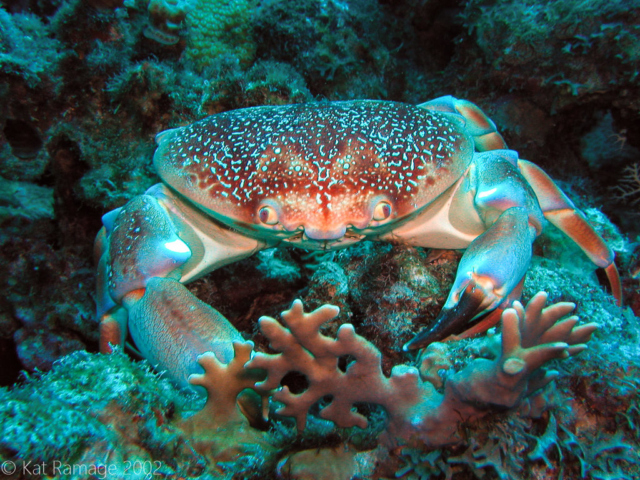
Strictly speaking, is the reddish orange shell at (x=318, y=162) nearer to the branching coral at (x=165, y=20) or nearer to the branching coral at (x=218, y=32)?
the branching coral at (x=165, y=20)

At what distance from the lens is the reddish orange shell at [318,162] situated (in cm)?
214

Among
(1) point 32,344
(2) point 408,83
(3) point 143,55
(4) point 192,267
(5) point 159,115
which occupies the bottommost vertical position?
(1) point 32,344

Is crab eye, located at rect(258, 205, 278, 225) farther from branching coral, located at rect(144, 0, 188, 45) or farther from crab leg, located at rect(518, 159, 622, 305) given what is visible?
branching coral, located at rect(144, 0, 188, 45)

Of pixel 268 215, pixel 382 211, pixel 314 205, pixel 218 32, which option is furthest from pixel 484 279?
pixel 218 32

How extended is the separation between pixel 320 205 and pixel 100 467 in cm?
159

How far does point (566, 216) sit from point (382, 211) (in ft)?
5.51

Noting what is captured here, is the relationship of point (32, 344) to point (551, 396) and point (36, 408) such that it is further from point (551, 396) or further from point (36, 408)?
point (551, 396)

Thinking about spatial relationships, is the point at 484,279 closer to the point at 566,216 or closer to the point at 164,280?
the point at 566,216

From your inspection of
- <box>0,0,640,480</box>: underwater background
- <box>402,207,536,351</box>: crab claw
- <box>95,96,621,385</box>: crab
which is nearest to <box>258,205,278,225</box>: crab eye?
<box>95,96,621,385</box>: crab

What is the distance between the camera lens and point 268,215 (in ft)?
7.18

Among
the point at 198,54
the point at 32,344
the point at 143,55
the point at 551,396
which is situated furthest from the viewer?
the point at 198,54

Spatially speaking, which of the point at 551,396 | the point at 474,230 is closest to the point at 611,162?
the point at 474,230

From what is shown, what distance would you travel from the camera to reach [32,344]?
367cm

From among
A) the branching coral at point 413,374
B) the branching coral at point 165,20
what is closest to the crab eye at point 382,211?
the branching coral at point 413,374
